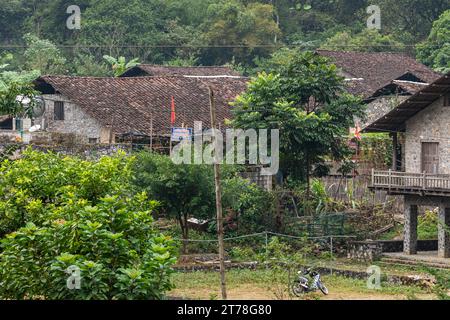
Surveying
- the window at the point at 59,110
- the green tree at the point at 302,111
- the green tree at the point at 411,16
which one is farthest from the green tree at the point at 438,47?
the window at the point at 59,110

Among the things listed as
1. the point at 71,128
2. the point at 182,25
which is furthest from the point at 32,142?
the point at 182,25

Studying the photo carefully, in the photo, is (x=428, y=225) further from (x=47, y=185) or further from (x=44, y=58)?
(x=44, y=58)

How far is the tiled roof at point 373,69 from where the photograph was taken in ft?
182

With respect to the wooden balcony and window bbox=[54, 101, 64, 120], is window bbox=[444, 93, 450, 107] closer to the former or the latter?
the wooden balcony

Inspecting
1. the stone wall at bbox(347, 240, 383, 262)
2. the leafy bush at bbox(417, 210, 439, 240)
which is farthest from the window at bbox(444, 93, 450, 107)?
the stone wall at bbox(347, 240, 383, 262)

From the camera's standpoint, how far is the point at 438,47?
6662 centimetres

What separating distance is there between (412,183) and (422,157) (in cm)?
262

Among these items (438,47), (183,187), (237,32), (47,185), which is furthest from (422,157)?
(237,32)

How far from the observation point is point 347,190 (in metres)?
43.0

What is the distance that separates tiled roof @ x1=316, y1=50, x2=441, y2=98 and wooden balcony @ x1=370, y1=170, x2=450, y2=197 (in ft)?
55.7

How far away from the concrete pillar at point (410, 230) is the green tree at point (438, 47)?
2727 centimetres

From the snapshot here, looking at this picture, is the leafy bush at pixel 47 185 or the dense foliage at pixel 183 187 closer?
the leafy bush at pixel 47 185

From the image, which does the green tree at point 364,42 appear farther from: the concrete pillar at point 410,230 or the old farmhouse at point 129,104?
the concrete pillar at point 410,230
